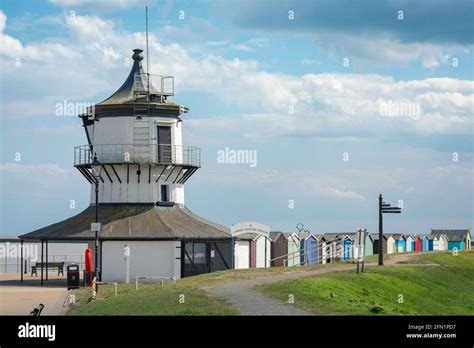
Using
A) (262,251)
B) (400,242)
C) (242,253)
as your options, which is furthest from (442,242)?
(242,253)

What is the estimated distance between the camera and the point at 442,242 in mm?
89125

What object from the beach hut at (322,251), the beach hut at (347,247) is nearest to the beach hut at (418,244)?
the beach hut at (322,251)

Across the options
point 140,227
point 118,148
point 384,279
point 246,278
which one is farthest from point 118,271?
point 384,279

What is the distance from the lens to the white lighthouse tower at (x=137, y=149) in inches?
1955

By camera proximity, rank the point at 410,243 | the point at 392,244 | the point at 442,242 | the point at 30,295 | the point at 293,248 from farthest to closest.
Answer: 1. the point at 442,242
2. the point at 410,243
3. the point at 392,244
4. the point at 293,248
5. the point at 30,295

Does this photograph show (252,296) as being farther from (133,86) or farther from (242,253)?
(133,86)

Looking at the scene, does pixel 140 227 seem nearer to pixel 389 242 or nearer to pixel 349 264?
pixel 349 264

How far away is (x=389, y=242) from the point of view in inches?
3009

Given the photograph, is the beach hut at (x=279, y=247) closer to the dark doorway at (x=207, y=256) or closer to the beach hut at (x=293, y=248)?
the beach hut at (x=293, y=248)

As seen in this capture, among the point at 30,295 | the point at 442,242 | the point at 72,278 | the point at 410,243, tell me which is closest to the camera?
the point at 30,295

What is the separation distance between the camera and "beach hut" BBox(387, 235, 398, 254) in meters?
76.0

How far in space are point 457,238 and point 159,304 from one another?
71.5 m
